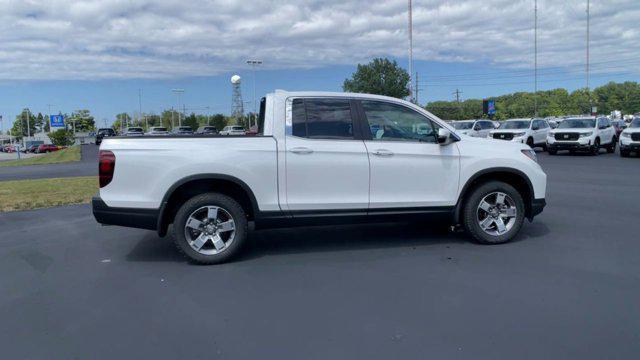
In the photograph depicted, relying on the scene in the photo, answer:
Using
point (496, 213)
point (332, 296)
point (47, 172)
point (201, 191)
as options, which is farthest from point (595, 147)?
point (47, 172)

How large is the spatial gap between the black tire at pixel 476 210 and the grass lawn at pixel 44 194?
7.67m

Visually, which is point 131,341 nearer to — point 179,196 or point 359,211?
point 179,196

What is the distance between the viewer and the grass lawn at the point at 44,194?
10234 millimetres

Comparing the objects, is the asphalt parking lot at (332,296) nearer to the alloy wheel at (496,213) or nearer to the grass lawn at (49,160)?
the alloy wheel at (496,213)

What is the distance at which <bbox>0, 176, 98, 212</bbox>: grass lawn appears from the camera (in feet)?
33.6

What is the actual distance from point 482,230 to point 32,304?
4761mm

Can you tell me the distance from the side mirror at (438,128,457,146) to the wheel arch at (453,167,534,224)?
0.51 meters

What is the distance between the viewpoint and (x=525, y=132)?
2630 centimetres

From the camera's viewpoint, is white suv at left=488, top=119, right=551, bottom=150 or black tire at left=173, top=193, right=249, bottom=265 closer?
black tire at left=173, top=193, right=249, bottom=265

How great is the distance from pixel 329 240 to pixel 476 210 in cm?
184

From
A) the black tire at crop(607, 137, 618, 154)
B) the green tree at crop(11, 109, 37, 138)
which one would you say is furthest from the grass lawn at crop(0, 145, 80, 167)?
the green tree at crop(11, 109, 37, 138)

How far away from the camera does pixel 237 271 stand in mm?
5500

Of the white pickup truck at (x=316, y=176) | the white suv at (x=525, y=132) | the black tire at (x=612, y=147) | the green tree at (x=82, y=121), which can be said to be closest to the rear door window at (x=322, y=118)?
the white pickup truck at (x=316, y=176)

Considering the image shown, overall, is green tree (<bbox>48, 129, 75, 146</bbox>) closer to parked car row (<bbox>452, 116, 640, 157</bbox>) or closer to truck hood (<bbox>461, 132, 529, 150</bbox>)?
parked car row (<bbox>452, 116, 640, 157</bbox>)
